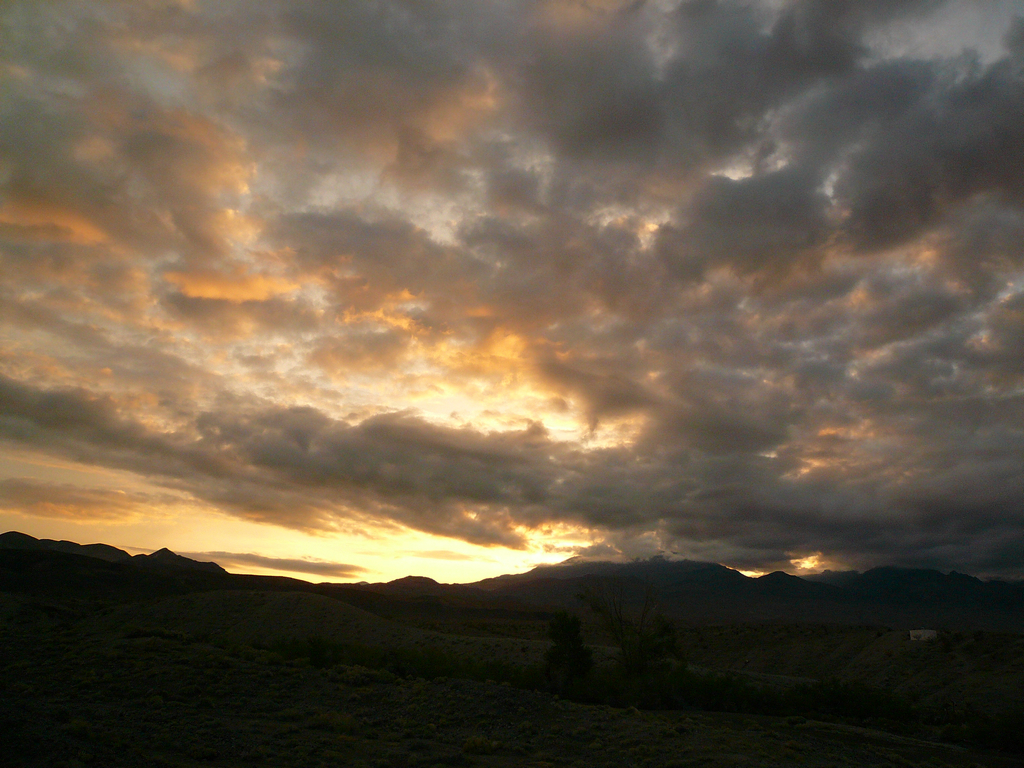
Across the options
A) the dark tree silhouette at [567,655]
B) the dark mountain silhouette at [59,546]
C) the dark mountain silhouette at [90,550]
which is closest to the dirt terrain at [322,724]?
the dark tree silhouette at [567,655]

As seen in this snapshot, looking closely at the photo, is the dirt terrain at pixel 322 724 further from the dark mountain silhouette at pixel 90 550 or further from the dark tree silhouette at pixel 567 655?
→ the dark mountain silhouette at pixel 90 550

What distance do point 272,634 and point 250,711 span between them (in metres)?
39.1

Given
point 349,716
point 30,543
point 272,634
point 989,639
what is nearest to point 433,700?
point 349,716

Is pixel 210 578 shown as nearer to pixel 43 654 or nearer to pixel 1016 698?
pixel 43 654

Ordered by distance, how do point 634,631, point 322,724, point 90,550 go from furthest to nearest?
point 90,550, point 634,631, point 322,724

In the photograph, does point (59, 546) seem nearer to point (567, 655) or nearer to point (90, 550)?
point (90, 550)

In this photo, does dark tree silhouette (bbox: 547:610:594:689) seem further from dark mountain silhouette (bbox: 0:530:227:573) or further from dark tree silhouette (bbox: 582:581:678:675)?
dark mountain silhouette (bbox: 0:530:227:573)

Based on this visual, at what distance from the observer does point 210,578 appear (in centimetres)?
10625

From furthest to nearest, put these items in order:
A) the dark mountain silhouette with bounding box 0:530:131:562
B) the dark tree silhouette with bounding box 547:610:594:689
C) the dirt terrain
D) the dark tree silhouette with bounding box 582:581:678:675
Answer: the dark mountain silhouette with bounding box 0:530:131:562 < the dark tree silhouette with bounding box 582:581:678:675 < the dark tree silhouette with bounding box 547:610:594:689 < the dirt terrain

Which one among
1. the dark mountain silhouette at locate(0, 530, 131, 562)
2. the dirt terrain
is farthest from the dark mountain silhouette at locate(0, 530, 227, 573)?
the dirt terrain

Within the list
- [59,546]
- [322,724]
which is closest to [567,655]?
[322,724]

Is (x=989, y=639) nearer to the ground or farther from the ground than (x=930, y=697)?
farther from the ground

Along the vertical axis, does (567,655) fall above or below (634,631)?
below

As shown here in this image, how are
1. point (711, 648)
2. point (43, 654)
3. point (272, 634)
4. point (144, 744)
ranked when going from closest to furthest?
point (144, 744), point (43, 654), point (272, 634), point (711, 648)
